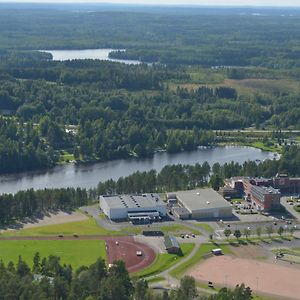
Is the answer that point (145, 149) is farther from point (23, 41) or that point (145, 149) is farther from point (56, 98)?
point (23, 41)

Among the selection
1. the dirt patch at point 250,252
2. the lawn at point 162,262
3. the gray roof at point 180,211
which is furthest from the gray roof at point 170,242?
the gray roof at point 180,211

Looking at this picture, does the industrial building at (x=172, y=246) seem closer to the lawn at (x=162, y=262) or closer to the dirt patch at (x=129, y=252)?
the lawn at (x=162, y=262)

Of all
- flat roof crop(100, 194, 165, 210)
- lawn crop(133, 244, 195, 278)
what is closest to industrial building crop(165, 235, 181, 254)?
lawn crop(133, 244, 195, 278)

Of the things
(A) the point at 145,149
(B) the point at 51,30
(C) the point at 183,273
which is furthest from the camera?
(B) the point at 51,30

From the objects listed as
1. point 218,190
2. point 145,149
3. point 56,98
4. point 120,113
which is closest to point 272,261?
point 218,190

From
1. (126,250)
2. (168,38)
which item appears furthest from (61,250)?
(168,38)

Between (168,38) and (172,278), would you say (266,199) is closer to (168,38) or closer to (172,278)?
(172,278)

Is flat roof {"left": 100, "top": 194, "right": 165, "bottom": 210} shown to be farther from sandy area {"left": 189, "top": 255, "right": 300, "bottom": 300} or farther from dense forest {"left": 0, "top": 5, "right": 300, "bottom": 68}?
dense forest {"left": 0, "top": 5, "right": 300, "bottom": 68}
